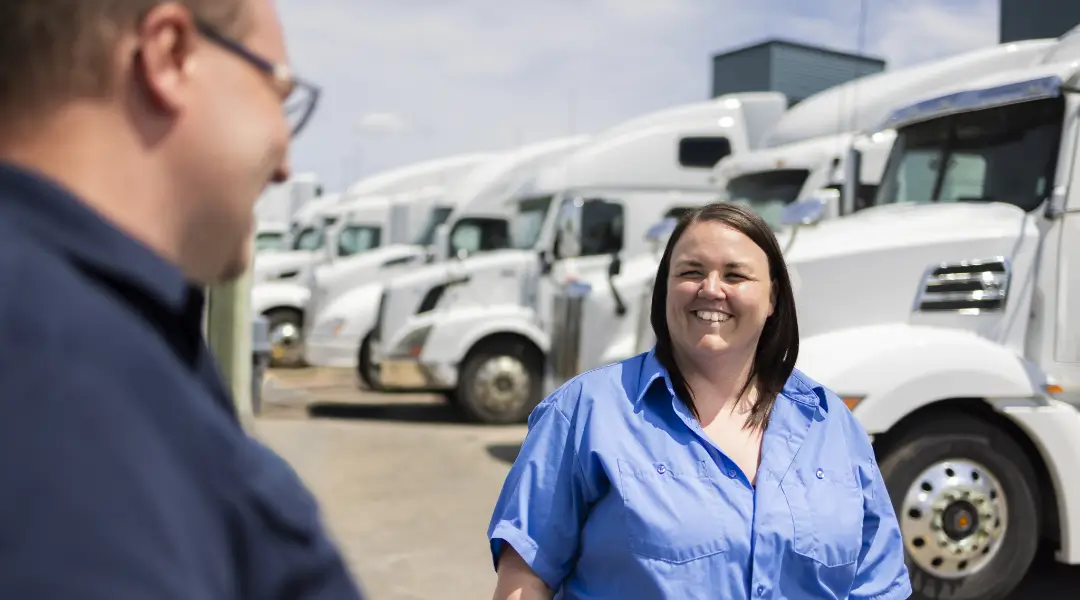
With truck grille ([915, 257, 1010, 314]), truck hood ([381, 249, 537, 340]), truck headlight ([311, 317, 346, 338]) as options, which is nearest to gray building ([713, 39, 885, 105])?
truck hood ([381, 249, 537, 340])

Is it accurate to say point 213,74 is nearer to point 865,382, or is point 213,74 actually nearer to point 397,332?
point 865,382

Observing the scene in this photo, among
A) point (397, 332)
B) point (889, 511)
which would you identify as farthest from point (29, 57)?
point (397, 332)

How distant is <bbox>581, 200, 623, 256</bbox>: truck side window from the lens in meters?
9.37

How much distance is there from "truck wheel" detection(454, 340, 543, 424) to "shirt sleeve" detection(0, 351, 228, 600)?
925cm

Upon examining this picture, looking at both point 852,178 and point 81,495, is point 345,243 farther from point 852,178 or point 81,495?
point 81,495

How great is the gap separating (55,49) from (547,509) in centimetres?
152

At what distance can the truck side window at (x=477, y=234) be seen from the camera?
11.4 meters

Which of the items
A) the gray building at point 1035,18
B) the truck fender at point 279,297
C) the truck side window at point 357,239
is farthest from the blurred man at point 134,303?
the truck side window at point 357,239

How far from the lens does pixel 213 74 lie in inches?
30.7

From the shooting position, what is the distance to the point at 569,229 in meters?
9.30

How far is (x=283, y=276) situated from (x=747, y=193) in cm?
1066

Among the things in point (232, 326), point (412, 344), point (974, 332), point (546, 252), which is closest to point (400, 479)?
point (412, 344)

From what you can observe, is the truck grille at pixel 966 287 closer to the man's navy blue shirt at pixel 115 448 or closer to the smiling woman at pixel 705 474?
the smiling woman at pixel 705 474

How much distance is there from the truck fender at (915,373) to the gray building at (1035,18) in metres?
2.84
